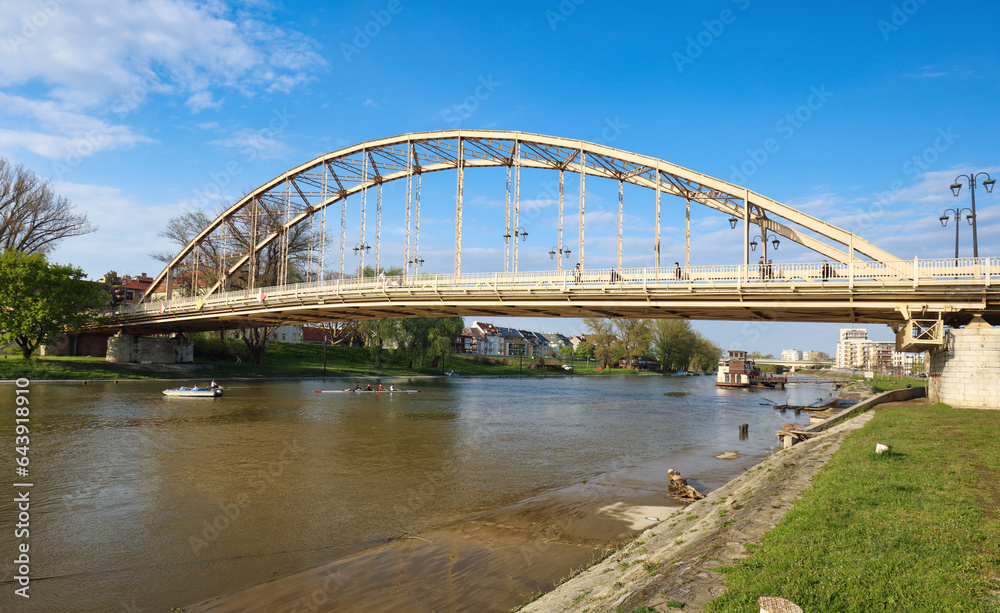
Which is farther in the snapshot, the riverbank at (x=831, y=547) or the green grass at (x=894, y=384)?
the green grass at (x=894, y=384)

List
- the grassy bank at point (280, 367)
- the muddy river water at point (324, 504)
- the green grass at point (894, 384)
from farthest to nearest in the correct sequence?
1. the green grass at point (894, 384)
2. the grassy bank at point (280, 367)
3. the muddy river water at point (324, 504)

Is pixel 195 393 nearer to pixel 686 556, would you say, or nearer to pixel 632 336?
pixel 686 556

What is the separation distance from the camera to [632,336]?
118312 millimetres

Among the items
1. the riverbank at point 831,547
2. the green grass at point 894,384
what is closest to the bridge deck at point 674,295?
the riverbank at point 831,547

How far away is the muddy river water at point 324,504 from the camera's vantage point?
820cm

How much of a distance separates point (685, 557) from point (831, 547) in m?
1.67

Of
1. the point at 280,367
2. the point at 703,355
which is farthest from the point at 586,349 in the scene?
the point at 280,367

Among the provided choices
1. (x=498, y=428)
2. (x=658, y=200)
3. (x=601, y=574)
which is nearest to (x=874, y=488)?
(x=601, y=574)

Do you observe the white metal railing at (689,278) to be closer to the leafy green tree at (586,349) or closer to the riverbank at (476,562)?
the riverbank at (476,562)

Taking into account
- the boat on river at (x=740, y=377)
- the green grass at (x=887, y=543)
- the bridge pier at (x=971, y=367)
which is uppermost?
the bridge pier at (x=971, y=367)

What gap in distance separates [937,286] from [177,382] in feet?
188

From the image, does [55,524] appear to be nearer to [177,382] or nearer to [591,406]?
[591,406]

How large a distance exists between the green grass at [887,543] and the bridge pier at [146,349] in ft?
224

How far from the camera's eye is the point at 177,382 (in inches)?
2015
